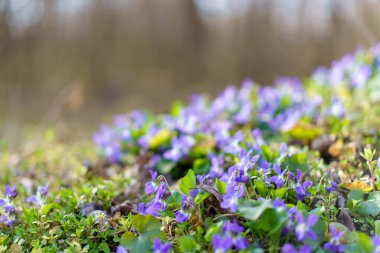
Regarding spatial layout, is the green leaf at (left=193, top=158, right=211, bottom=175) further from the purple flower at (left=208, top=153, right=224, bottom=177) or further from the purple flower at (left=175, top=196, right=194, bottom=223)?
the purple flower at (left=175, top=196, right=194, bottom=223)

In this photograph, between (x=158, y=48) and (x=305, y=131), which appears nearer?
(x=305, y=131)

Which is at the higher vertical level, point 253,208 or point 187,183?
point 187,183

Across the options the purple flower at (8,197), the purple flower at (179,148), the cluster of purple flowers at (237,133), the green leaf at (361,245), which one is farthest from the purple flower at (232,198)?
the purple flower at (179,148)

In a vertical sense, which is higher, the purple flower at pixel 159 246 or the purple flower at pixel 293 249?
the purple flower at pixel 159 246

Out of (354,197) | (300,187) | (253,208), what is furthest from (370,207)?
(253,208)

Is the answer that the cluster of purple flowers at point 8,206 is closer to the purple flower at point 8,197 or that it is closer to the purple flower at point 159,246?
the purple flower at point 8,197

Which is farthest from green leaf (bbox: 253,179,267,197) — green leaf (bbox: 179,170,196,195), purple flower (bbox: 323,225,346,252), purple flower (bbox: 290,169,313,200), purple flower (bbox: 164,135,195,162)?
purple flower (bbox: 164,135,195,162)

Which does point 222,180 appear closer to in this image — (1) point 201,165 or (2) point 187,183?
(2) point 187,183
